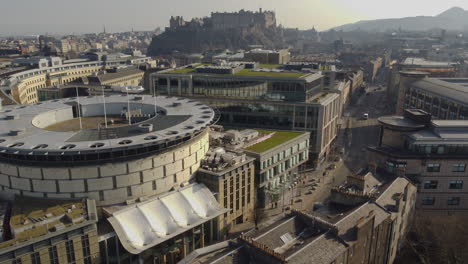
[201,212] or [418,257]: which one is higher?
[201,212]

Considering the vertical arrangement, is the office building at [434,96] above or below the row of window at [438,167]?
above

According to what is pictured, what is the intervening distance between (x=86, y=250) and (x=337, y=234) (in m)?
34.5

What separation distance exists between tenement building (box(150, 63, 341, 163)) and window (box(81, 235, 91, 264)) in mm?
64364

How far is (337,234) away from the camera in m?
48.3

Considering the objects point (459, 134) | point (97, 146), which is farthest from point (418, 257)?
point (97, 146)

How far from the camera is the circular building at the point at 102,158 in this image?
56438 mm

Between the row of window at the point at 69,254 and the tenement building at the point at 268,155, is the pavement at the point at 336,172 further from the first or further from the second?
the row of window at the point at 69,254

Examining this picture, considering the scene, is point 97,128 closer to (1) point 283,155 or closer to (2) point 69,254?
(2) point 69,254

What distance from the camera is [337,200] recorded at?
199 ft

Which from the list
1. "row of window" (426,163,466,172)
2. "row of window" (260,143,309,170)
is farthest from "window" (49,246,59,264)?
"row of window" (426,163,466,172)

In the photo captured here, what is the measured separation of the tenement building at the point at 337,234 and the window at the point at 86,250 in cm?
1603

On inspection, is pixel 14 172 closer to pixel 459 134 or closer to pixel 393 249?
pixel 393 249

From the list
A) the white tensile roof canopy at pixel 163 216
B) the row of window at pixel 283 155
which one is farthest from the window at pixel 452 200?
the white tensile roof canopy at pixel 163 216

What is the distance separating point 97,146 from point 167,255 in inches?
838
